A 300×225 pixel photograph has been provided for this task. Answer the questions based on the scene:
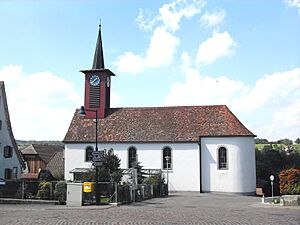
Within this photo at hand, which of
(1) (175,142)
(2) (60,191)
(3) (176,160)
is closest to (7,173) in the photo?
(2) (60,191)

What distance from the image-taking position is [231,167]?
124 ft

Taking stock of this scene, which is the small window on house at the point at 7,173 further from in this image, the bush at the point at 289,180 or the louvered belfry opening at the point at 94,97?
the bush at the point at 289,180

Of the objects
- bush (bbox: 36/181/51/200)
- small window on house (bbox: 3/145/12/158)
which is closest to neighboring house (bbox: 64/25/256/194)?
small window on house (bbox: 3/145/12/158)

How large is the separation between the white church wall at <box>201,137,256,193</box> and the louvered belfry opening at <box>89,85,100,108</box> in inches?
545

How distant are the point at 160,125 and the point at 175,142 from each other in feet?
9.90

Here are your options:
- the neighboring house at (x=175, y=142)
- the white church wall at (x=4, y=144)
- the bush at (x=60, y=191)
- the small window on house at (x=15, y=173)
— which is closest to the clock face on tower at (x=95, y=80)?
the neighboring house at (x=175, y=142)

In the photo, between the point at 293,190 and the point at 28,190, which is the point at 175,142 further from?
the point at 28,190

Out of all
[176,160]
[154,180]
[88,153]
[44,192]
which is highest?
[88,153]

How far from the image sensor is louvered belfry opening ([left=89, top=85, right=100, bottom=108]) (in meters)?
44.1

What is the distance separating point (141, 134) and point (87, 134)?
20.8ft

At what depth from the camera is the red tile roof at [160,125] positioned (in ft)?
128

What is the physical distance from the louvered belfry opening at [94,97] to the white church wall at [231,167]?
545 inches

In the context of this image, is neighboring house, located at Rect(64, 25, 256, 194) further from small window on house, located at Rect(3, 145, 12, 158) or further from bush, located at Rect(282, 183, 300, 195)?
small window on house, located at Rect(3, 145, 12, 158)

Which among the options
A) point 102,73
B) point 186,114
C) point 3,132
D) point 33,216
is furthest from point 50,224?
point 102,73
